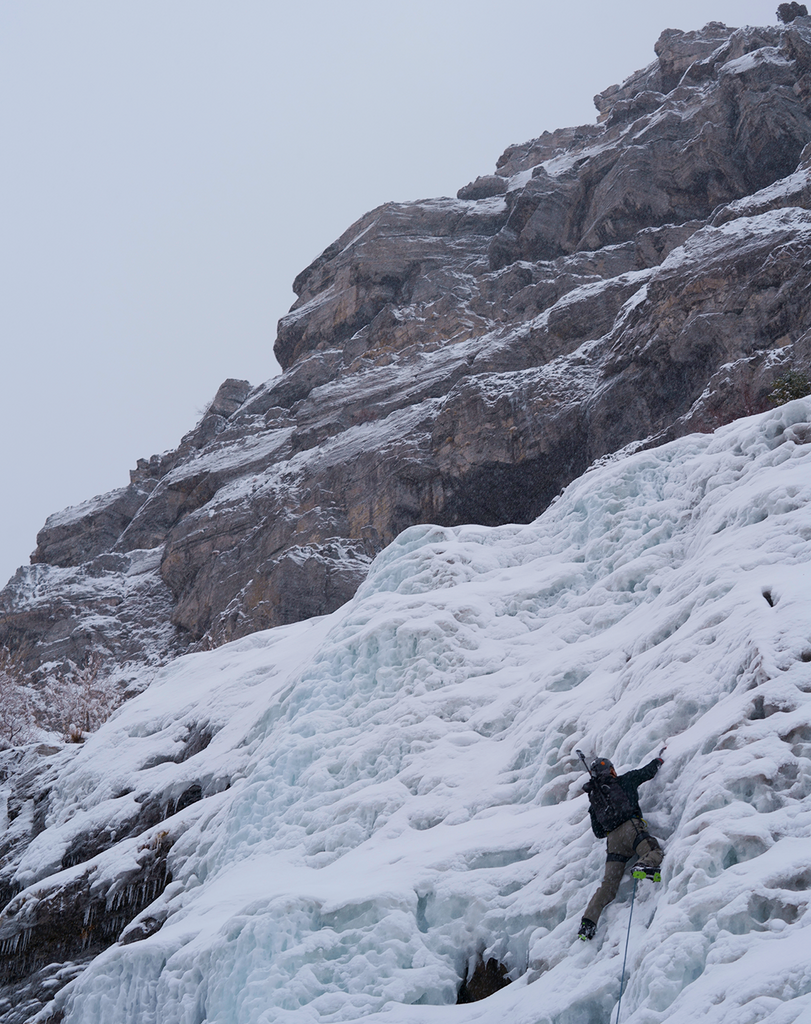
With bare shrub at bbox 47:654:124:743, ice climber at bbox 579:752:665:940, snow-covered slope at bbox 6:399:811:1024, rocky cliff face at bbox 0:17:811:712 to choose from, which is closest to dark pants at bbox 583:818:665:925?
ice climber at bbox 579:752:665:940

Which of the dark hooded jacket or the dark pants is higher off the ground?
the dark hooded jacket

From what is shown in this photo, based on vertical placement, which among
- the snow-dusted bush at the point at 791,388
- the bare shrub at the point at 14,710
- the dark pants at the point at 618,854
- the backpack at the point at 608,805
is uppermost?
the bare shrub at the point at 14,710

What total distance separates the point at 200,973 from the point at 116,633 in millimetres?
37290

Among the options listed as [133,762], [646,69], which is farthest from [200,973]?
[646,69]

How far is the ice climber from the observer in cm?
638

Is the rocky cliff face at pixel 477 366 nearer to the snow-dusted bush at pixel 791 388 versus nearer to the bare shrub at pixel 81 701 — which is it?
the bare shrub at pixel 81 701

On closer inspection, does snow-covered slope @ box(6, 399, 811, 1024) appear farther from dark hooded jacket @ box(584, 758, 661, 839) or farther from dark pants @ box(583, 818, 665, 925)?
dark hooded jacket @ box(584, 758, 661, 839)

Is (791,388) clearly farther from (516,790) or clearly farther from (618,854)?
(618,854)

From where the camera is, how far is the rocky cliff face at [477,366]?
29719 mm

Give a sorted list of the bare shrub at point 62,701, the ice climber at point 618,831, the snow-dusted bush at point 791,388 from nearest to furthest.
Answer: the ice climber at point 618,831, the snow-dusted bush at point 791,388, the bare shrub at point 62,701

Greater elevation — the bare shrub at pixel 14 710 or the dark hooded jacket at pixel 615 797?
the bare shrub at pixel 14 710

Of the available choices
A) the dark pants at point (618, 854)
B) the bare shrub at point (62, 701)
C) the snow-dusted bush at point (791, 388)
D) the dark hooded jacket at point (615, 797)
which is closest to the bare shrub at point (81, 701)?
the bare shrub at point (62, 701)

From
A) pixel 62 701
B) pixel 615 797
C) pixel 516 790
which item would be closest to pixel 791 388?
pixel 516 790

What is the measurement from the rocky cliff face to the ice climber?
18343 millimetres
